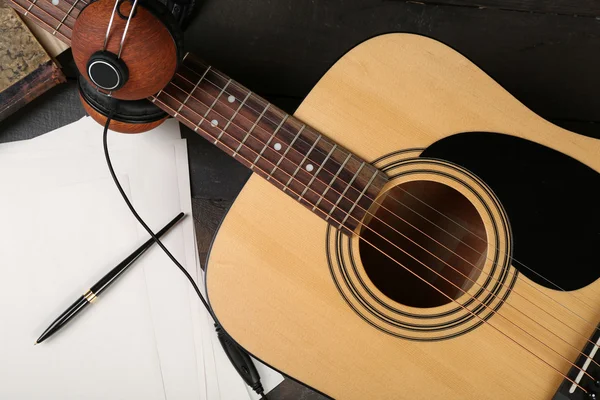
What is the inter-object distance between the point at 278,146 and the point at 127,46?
0.79 ft

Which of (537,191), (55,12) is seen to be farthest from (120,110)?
(537,191)

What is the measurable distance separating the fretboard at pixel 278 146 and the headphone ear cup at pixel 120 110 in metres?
0.05

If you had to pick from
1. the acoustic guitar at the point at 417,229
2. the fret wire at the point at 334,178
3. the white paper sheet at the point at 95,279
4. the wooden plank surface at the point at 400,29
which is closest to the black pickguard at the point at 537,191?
the acoustic guitar at the point at 417,229

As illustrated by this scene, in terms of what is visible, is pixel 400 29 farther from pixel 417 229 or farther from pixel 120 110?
pixel 120 110

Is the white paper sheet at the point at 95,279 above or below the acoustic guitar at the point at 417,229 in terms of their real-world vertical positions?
below

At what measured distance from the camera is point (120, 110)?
747 mm

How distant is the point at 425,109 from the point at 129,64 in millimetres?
410

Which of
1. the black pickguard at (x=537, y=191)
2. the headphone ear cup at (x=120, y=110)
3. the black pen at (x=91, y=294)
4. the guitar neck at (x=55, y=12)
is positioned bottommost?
the black pen at (x=91, y=294)

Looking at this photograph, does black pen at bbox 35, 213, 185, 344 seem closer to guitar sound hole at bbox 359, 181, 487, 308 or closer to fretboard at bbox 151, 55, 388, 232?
fretboard at bbox 151, 55, 388, 232

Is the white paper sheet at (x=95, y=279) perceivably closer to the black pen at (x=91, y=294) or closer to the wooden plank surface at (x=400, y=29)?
the black pen at (x=91, y=294)

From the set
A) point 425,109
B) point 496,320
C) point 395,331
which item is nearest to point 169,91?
point 425,109

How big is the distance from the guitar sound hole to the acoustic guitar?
8 cm

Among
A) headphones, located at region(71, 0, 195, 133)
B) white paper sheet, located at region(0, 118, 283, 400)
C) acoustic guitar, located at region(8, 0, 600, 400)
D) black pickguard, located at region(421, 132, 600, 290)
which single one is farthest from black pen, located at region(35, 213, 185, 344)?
black pickguard, located at region(421, 132, 600, 290)

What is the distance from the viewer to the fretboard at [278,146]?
29.1 inches
